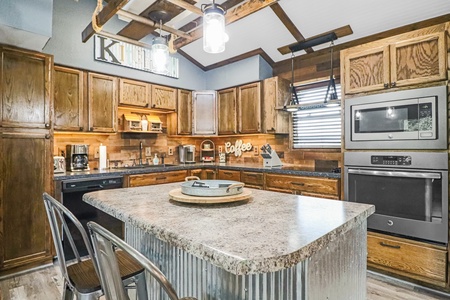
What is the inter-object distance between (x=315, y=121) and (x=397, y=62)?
4.89ft

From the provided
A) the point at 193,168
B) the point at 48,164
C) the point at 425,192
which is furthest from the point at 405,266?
the point at 48,164

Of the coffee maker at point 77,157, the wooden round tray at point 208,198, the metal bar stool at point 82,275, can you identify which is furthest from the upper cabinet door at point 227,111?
the metal bar stool at point 82,275

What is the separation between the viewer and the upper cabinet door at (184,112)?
442 centimetres

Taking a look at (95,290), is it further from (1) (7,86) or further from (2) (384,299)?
(1) (7,86)

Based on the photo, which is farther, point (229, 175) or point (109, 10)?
point (229, 175)

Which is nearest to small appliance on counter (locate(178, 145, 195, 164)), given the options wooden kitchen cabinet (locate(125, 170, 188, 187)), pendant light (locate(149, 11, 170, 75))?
wooden kitchen cabinet (locate(125, 170, 188, 187))

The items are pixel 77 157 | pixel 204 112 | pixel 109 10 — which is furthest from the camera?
pixel 204 112

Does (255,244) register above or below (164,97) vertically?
below

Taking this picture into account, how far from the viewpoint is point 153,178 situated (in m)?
3.57

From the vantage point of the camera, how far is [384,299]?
2.15 m

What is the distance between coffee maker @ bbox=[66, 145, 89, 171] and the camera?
3343 mm

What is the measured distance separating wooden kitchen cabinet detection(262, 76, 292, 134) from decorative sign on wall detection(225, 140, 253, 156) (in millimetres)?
610

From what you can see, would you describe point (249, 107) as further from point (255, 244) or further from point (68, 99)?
point (255, 244)

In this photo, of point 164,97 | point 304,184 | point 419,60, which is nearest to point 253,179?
point 304,184
